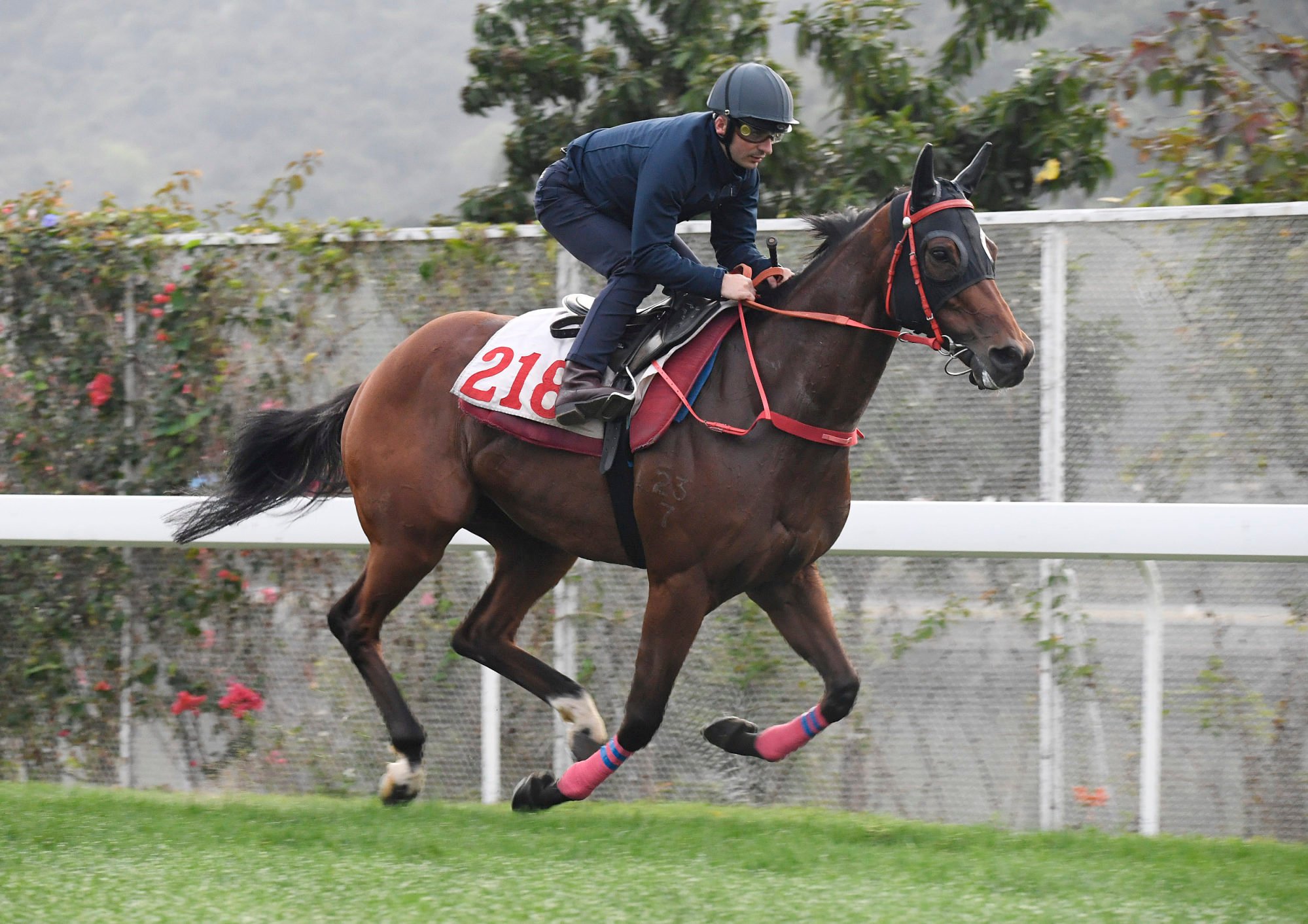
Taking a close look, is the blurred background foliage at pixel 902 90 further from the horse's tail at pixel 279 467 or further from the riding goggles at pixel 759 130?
the horse's tail at pixel 279 467

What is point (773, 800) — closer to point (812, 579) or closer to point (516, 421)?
point (812, 579)

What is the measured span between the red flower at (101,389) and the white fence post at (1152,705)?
4.01 metres

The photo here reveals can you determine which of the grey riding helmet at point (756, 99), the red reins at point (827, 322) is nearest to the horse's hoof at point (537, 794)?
the red reins at point (827, 322)

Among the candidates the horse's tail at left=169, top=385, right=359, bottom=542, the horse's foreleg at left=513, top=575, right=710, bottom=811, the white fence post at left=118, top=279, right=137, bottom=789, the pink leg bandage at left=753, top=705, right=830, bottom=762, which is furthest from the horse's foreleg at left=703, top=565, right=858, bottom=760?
the white fence post at left=118, top=279, right=137, bottom=789

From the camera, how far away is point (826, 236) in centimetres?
399

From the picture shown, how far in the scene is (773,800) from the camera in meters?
4.96

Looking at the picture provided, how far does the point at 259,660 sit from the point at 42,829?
52.9 inches

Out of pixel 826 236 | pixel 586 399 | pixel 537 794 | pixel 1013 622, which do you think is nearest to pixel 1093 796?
pixel 1013 622

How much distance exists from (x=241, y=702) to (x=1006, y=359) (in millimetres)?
3382

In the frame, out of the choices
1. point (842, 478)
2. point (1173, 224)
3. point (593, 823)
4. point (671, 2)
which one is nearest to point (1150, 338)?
point (1173, 224)

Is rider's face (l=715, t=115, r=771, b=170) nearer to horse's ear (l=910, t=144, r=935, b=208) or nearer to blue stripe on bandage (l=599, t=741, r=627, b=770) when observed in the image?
horse's ear (l=910, t=144, r=935, b=208)

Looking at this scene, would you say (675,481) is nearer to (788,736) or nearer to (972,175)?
(788,736)

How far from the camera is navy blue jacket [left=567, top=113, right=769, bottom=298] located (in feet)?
12.5

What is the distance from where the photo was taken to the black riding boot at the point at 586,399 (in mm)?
3828
